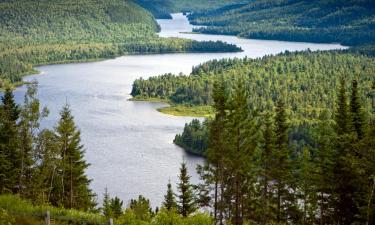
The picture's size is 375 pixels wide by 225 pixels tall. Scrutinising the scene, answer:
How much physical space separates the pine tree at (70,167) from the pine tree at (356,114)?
27768mm

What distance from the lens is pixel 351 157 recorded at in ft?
171

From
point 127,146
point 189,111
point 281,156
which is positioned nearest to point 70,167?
point 281,156

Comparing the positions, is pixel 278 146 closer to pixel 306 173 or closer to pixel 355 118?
pixel 306 173

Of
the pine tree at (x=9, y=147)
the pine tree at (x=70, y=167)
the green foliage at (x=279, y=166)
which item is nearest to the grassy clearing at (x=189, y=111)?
the pine tree at (x=70, y=167)

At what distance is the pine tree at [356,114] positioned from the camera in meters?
55.5

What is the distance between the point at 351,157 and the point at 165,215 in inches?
860

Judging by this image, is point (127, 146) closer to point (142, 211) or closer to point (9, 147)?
point (9, 147)

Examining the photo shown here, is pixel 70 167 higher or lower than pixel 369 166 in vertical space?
lower

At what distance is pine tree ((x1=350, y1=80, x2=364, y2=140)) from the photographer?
55450 millimetres

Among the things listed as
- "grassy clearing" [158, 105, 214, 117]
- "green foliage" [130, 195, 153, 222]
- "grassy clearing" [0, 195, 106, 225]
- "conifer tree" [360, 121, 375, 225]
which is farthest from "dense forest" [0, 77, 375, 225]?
"grassy clearing" [158, 105, 214, 117]

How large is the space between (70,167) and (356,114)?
2914 cm

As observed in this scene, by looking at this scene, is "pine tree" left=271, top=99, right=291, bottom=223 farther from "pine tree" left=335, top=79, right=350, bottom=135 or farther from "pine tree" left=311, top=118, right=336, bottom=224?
"pine tree" left=335, top=79, right=350, bottom=135

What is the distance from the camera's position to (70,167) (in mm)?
64188

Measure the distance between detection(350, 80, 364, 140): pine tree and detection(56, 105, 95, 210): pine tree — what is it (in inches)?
1093
